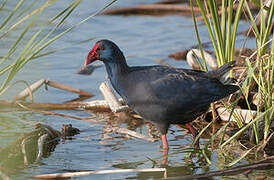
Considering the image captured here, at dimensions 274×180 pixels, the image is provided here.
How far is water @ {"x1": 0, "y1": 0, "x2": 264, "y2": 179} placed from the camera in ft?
11.0

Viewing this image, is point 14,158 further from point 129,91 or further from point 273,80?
point 273,80

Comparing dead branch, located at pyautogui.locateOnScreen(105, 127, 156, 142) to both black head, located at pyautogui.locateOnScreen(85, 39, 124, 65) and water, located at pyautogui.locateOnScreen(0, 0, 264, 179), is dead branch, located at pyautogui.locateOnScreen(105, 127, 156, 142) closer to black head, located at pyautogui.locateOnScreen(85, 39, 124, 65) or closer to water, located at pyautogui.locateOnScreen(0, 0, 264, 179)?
water, located at pyautogui.locateOnScreen(0, 0, 264, 179)

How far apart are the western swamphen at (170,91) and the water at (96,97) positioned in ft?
1.02

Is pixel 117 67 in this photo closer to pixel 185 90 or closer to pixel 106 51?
pixel 106 51

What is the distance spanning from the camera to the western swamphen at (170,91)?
346cm

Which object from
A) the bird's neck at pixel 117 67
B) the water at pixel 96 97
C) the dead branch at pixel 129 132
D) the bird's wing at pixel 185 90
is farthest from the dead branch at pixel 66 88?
the bird's wing at pixel 185 90

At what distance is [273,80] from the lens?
331 cm

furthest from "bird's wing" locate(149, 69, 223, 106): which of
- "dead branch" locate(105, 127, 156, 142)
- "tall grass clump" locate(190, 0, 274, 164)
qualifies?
"dead branch" locate(105, 127, 156, 142)

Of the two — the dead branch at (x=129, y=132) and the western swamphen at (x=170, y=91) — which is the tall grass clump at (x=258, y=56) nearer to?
the western swamphen at (x=170, y=91)

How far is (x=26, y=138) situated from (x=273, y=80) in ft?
5.79

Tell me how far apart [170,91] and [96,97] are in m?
1.76

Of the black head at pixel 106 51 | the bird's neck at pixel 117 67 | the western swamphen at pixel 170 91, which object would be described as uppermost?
the black head at pixel 106 51

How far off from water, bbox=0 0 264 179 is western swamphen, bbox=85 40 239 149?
1.02ft

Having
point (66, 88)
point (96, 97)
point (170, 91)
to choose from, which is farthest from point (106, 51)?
point (96, 97)
